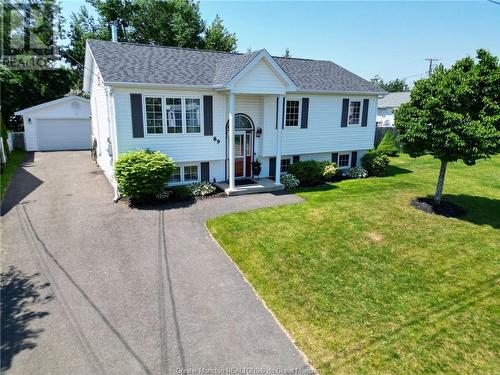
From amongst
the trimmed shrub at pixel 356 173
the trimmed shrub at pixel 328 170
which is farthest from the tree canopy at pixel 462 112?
the trimmed shrub at pixel 356 173

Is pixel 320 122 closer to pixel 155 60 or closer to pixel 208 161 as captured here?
pixel 208 161

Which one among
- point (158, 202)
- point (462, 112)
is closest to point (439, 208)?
point (462, 112)

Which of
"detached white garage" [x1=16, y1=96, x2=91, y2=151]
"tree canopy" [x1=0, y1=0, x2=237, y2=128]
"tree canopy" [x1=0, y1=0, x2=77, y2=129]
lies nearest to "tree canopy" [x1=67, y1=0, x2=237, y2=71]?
"tree canopy" [x1=0, y1=0, x2=237, y2=128]

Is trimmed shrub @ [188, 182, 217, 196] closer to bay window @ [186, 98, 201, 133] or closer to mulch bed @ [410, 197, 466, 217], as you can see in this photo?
bay window @ [186, 98, 201, 133]

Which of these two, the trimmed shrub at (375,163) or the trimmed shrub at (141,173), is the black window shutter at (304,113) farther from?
the trimmed shrub at (141,173)

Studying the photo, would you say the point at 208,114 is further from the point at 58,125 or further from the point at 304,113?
the point at 58,125
